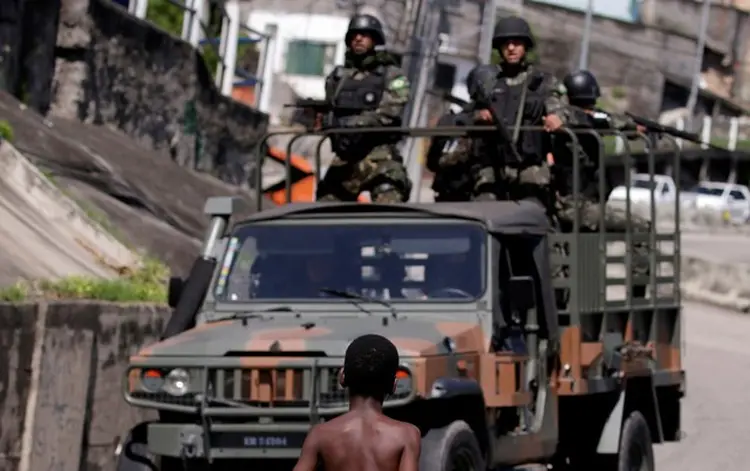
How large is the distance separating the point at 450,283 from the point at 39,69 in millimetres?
7436

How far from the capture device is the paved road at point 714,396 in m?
14.2

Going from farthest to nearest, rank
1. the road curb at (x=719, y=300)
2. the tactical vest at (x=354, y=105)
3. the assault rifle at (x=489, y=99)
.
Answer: the road curb at (x=719, y=300) < the tactical vest at (x=354, y=105) < the assault rifle at (x=489, y=99)

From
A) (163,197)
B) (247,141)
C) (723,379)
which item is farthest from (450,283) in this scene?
(247,141)

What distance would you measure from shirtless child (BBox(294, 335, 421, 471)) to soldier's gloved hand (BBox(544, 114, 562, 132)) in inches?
219

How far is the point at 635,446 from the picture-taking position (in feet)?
36.2

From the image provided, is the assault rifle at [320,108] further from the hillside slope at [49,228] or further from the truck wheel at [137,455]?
the truck wheel at [137,455]

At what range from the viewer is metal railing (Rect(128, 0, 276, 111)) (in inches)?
755

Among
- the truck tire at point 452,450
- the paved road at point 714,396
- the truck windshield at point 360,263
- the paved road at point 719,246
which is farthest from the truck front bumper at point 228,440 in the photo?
the paved road at point 719,246

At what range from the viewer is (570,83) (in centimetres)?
1263

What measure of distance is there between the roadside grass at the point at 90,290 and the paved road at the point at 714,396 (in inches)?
170

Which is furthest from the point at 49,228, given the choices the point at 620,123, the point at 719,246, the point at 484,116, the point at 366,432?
the point at 719,246

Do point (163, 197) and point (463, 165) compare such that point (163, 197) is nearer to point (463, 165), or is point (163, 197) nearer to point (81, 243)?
point (81, 243)

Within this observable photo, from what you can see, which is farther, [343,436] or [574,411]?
[574,411]

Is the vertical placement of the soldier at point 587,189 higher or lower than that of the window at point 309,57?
lower
